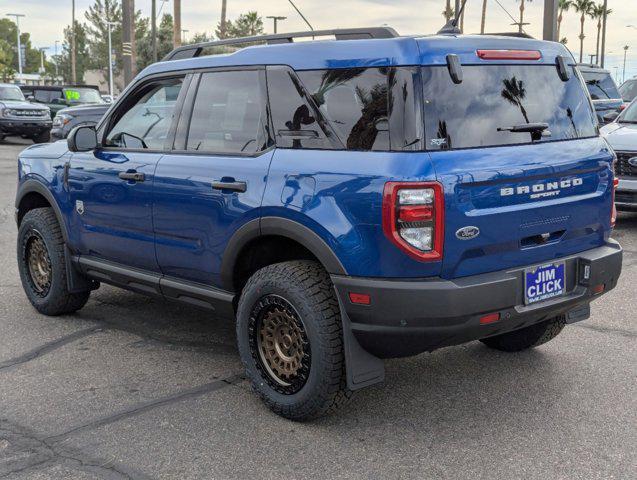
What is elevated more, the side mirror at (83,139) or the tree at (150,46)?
the tree at (150,46)

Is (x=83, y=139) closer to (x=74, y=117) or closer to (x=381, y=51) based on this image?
(x=381, y=51)

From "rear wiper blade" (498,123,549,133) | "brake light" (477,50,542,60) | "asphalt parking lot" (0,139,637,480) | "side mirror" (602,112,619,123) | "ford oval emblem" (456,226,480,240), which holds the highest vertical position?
"brake light" (477,50,542,60)

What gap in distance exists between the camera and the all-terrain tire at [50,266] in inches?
217

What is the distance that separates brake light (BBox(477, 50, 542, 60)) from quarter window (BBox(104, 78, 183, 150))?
1891mm

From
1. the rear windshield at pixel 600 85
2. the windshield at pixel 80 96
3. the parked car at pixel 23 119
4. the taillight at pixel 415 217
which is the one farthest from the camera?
the windshield at pixel 80 96

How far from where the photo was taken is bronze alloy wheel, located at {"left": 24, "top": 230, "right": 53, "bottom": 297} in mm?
5715

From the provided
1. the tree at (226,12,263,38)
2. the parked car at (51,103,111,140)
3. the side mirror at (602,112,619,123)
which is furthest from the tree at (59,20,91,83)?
the side mirror at (602,112,619,123)

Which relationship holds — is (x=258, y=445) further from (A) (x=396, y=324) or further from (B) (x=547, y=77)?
(B) (x=547, y=77)

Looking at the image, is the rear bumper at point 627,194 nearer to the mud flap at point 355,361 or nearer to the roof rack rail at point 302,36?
the roof rack rail at point 302,36

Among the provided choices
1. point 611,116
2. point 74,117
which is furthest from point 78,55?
point 611,116

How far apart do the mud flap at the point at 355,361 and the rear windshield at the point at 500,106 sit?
92 centimetres

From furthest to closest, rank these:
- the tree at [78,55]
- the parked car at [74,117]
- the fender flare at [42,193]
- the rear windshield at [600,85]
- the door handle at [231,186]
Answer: the tree at [78,55]
the parked car at [74,117]
the rear windshield at [600,85]
the fender flare at [42,193]
the door handle at [231,186]

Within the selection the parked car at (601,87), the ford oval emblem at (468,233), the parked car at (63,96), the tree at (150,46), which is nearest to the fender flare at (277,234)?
the ford oval emblem at (468,233)

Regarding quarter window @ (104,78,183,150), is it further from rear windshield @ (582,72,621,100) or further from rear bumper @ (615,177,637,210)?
rear windshield @ (582,72,621,100)
